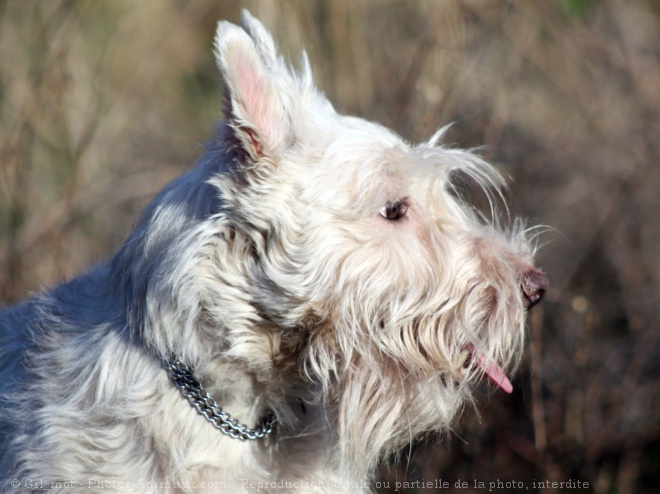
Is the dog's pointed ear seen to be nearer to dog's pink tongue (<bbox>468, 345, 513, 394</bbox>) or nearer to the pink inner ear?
the pink inner ear

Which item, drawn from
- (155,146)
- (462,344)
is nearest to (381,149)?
(462,344)

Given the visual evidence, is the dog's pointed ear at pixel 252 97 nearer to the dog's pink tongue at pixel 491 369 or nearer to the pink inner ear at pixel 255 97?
the pink inner ear at pixel 255 97

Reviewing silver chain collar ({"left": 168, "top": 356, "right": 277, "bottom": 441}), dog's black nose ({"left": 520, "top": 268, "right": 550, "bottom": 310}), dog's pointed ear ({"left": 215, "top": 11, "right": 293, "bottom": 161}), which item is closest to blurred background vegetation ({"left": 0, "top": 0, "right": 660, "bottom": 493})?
dog's black nose ({"left": 520, "top": 268, "right": 550, "bottom": 310})

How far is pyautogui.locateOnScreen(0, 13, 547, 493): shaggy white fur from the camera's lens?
8.71 ft

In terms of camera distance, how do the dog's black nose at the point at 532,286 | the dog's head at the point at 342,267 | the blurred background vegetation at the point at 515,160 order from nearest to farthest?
the dog's head at the point at 342,267 → the dog's black nose at the point at 532,286 → the blurred background vegetation at the point at 515,160

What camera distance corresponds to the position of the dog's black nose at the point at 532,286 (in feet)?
9.10

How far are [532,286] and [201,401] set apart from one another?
1.17 meters

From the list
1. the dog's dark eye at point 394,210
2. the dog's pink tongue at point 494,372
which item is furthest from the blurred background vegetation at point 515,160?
the dog's dark eye at point 394,210

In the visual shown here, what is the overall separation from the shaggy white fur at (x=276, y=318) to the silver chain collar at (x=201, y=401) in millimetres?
23

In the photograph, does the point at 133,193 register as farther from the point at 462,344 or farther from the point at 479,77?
the point at 462,344

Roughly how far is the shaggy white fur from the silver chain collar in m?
0.02

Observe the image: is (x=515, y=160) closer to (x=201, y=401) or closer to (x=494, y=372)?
(x=494, y=372)

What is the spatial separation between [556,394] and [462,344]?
2.44 meters

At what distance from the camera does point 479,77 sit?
5.59 metres
